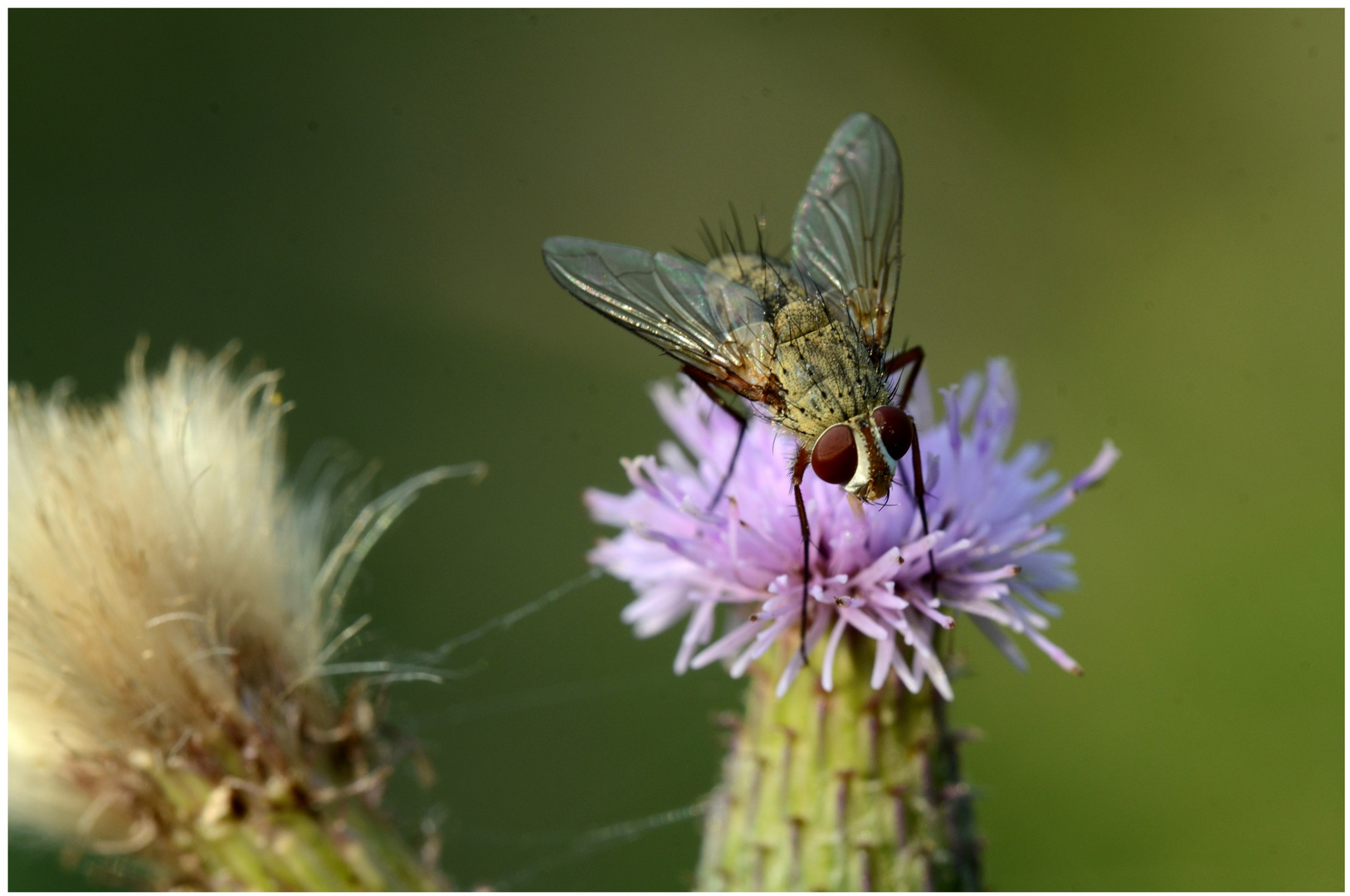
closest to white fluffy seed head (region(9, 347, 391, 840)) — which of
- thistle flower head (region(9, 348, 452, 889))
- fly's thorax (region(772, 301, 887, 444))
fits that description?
thistle flower head (region(9, 348, 452, 889))

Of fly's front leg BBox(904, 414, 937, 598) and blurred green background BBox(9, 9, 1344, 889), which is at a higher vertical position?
blurred green background BBox(9, 9, 1344, 889)

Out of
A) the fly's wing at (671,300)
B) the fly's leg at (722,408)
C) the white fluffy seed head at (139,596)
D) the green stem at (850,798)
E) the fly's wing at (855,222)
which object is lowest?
the green stem at (850,798)

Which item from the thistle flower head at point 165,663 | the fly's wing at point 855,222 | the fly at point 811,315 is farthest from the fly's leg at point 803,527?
the thistle flower head at point 165,663

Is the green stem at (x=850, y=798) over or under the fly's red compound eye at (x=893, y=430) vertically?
under

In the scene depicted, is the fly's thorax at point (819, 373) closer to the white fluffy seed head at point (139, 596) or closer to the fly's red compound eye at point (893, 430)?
the fly's red compound eye at point (893, 430)

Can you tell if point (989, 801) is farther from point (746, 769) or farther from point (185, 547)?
point (185, 547)

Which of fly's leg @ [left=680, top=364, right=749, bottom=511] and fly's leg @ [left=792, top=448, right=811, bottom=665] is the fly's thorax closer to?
fly's leg @ [left=792, top=448, right=811, bottom=665]

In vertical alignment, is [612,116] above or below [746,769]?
above

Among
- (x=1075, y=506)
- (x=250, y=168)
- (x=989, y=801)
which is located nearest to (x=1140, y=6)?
(x=1075, y=506)
